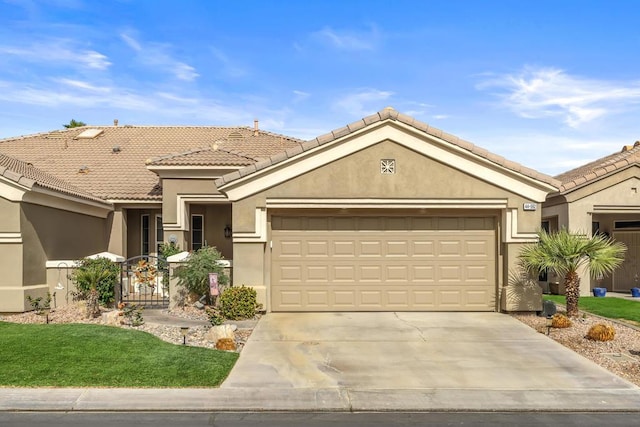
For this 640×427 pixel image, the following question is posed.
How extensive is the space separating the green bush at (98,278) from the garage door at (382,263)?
3.98 m

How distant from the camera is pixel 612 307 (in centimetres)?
1499

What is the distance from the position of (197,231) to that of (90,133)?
8.77m

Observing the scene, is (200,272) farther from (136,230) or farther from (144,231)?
(136,230)

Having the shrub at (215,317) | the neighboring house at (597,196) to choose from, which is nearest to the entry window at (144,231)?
the shrub at (215,317)

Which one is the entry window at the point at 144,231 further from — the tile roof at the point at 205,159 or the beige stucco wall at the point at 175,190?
the tile roof at the point at 205,159

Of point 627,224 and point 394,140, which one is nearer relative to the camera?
point 394,140

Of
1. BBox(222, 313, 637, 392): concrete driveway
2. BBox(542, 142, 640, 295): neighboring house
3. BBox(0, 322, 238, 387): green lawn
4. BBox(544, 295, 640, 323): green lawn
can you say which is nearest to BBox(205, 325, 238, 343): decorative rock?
BBox(222, 313, 637, 392): concrete driveway

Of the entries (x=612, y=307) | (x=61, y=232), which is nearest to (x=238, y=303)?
(x=61, y=232)

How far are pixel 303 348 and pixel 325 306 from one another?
11.5 feet

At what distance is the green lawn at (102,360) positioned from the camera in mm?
8055

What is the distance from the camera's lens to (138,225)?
20.3 metres

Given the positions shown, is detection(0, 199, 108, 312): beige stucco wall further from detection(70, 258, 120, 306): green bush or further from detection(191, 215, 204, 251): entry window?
detection(191, 215, 204, 251): entry window

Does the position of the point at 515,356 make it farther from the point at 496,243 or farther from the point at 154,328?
the point at 154,328

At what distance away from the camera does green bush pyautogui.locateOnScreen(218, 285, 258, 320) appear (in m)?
12.6
